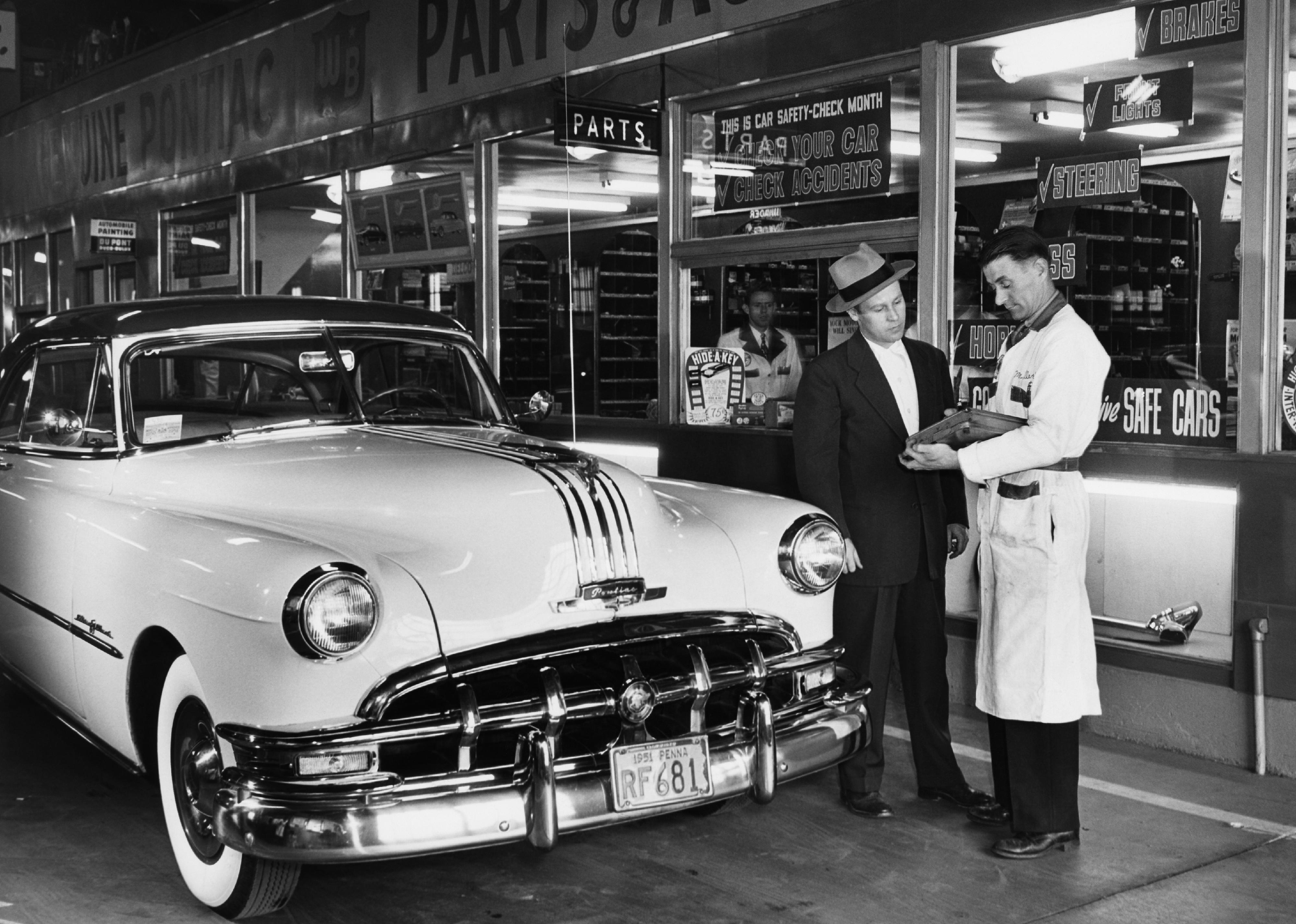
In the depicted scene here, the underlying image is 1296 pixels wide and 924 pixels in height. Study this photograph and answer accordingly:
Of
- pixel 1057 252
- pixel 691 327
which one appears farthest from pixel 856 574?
pixel 691 327

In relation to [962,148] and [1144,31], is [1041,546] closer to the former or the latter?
[1144,31]

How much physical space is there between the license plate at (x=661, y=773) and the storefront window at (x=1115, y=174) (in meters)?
2.66

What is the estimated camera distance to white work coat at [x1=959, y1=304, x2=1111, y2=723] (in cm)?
429

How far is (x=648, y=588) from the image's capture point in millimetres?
3879

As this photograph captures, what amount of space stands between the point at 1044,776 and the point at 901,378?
1.40m

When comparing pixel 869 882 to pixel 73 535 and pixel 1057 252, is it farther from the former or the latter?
pixel 1057 252

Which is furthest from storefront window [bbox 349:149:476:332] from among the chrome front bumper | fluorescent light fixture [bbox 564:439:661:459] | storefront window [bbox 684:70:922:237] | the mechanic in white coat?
the chrome front bumper

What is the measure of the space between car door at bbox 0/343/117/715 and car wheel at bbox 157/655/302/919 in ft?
2.37

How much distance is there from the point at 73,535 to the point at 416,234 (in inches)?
247

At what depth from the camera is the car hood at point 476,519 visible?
3658mm

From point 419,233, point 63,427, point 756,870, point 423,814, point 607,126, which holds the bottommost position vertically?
point 756,870

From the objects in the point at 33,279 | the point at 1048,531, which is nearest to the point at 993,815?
the point at 1048,531

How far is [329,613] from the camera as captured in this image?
3.41 m

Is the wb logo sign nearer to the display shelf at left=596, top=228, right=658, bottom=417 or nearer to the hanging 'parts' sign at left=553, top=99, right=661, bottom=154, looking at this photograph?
the display shelf at left=596, top=228, right=658, bottom=417
